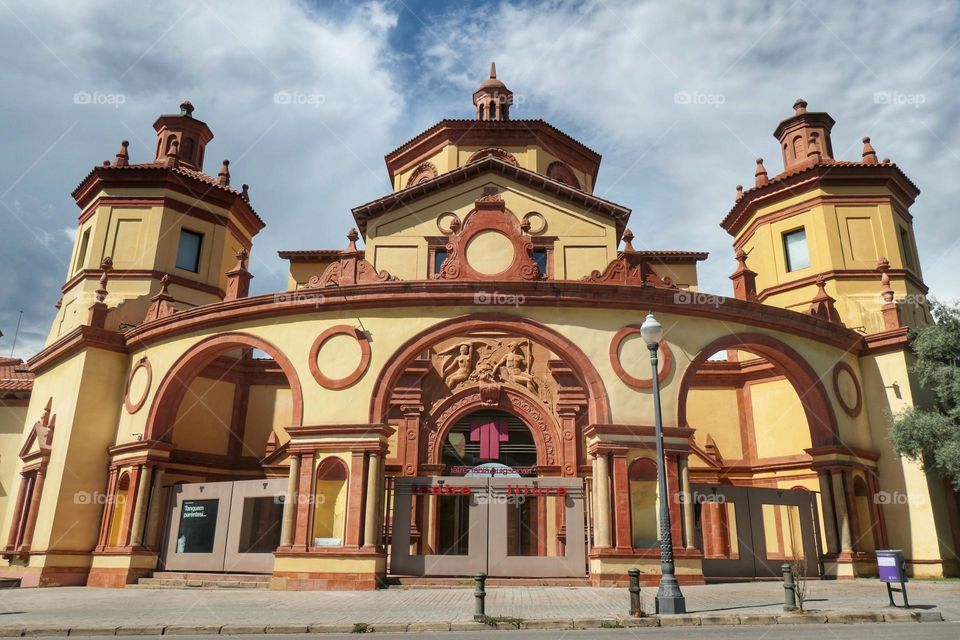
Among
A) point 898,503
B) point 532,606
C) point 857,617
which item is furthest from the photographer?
point 898,503

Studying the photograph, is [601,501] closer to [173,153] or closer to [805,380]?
[805,380]

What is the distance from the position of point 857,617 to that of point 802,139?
21.4m

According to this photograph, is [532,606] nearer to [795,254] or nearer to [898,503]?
[898,503]

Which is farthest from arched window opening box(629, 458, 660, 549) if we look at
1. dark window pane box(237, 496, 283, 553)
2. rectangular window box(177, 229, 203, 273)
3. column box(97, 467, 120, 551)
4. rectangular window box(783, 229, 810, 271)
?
rectangular window box(177, 229, 203, 273)

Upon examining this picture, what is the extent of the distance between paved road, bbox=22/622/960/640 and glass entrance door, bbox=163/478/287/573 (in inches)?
364

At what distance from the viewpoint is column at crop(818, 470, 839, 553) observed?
2000cm

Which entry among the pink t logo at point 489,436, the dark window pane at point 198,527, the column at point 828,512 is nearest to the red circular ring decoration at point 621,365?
the column at point 828,512

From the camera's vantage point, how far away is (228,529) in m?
19.4

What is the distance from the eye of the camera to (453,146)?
31203 mm

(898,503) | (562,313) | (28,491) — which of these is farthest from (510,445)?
(28,491)

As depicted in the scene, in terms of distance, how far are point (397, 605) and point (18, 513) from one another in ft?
50.7

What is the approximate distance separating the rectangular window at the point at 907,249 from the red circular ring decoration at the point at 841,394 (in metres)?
6.35

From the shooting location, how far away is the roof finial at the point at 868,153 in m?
26.2

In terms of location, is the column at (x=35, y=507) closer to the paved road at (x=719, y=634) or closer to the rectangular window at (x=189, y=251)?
the rectangular window at (x=189, y=251)
